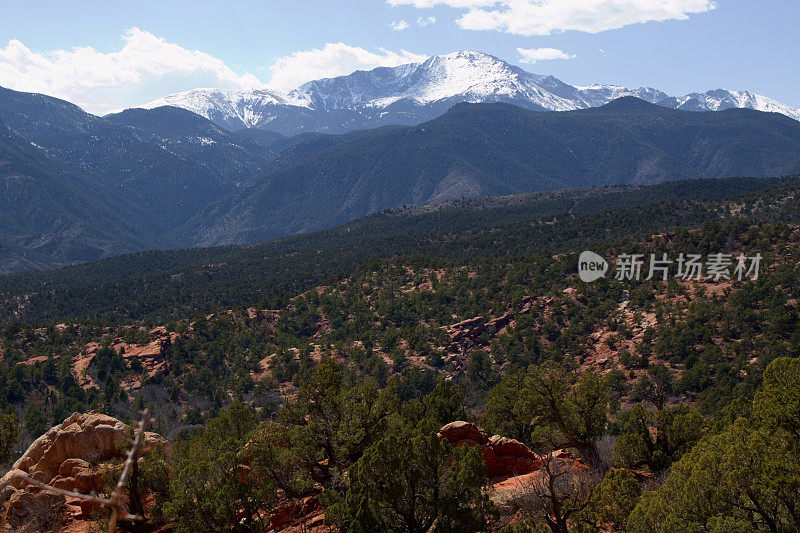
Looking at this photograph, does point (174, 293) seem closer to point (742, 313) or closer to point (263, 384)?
point (263, 384)

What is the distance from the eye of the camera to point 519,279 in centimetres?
10962

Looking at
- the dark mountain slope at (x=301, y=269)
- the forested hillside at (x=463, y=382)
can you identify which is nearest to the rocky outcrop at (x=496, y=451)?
the forested hillside at (x=463, y=382)

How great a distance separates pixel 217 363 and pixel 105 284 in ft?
331

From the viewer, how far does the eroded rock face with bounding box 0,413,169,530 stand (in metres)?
28.5

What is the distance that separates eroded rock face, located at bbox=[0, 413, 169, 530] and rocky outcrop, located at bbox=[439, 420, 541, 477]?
1695 cm

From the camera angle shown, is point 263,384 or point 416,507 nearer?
point 416,507

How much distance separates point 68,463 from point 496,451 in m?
23.8

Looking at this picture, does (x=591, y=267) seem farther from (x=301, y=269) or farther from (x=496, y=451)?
(x=301, y=269)

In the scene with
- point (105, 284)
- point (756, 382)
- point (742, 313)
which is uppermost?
point (742, 313)

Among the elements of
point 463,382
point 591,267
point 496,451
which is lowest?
point 463,382

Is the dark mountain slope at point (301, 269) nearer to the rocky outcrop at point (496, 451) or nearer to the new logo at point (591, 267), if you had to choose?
the new logo at point (591, 267)

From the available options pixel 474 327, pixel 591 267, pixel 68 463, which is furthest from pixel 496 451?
pixel 591 267

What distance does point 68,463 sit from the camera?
3158cm

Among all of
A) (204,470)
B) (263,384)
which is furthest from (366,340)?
(204,470)
